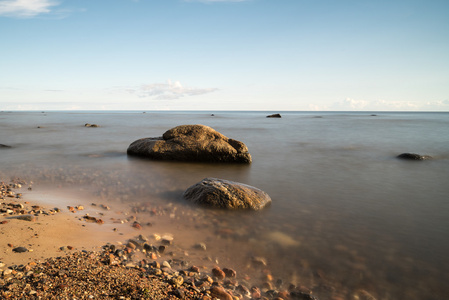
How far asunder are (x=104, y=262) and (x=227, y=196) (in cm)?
272

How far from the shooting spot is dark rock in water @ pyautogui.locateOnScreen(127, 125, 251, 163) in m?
9.85

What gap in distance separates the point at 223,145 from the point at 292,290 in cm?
694

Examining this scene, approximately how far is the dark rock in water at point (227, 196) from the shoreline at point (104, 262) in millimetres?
1394

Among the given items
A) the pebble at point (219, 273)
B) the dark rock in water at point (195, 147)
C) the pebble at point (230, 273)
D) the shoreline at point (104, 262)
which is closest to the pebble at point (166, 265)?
the shoreline at point (104, 262)

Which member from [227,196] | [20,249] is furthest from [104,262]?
[227,196]

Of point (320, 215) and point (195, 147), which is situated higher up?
point (195, 147)

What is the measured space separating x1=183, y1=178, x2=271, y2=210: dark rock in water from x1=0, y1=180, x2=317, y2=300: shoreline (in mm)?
1394

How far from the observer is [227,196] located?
5500mm

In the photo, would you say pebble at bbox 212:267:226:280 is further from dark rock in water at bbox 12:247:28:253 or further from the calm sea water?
dark rock in water at bbox 12:247:28:253

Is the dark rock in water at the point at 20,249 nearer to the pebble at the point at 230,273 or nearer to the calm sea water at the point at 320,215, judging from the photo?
the calm sea water at the point at 320,215

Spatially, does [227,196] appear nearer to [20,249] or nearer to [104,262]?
[104,262]

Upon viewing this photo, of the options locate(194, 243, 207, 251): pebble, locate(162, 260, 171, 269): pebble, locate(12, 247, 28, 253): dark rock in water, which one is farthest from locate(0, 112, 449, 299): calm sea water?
locate(12, 247, 28, 253): dark rock in water

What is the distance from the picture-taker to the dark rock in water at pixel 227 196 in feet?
17.9

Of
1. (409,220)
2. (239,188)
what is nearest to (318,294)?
(239,188)
